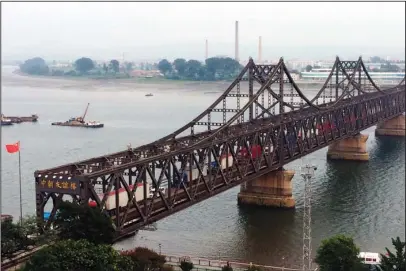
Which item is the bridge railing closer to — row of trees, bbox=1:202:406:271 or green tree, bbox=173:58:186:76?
row of trees, bbox=1:202:406:271

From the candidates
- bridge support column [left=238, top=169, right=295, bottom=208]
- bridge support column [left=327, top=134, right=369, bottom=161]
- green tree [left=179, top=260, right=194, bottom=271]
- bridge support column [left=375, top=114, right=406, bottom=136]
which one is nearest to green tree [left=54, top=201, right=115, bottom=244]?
green tree [left=179, top=260, right=194, bottom=271]

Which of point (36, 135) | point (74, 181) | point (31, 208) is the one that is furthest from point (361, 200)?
point (36, 135)

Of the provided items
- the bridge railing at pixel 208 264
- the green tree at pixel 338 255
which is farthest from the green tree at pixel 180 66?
the green tree at pixel 338 255

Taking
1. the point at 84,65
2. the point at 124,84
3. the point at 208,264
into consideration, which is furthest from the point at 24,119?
the point at 84,65

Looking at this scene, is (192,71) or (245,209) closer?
(245,209)

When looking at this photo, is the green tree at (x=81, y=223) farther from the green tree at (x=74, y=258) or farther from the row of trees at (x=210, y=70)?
the row of trees at (x=210, y=70)

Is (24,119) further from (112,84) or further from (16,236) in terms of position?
(16,236)

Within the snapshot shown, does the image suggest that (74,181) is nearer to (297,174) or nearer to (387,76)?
(297,174)
